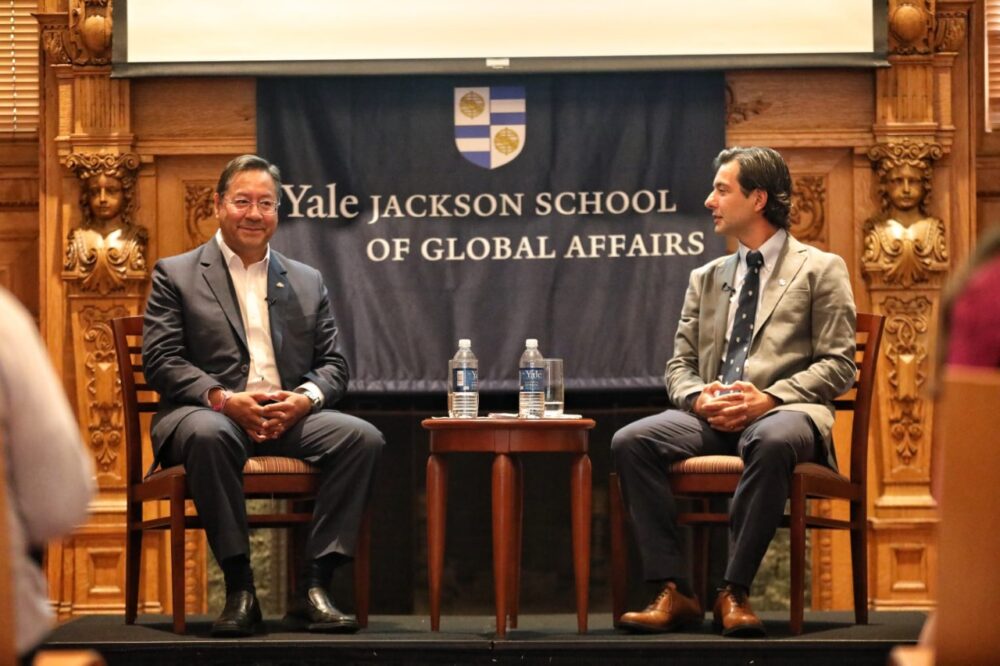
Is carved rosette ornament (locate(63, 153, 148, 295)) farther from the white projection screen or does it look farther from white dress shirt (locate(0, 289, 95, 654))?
white dress shirt (locate(0, 289, 95, 654))

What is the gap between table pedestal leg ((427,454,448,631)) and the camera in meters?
4.60

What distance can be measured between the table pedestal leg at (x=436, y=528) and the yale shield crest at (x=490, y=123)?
1.74 meters

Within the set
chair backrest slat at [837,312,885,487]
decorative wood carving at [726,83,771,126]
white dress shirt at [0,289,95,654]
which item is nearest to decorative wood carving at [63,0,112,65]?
decorative wood carving at [726,83,771,126]

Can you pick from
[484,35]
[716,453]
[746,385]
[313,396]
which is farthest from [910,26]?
[313,396]

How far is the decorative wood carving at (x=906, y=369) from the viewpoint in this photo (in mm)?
5840

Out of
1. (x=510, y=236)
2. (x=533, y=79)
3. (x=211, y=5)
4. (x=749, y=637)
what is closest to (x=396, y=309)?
(x=510, y=236)

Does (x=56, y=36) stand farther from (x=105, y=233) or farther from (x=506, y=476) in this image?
(x=506, y=476)

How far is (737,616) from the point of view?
14.2 feet

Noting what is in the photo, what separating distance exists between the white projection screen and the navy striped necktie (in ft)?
4.09

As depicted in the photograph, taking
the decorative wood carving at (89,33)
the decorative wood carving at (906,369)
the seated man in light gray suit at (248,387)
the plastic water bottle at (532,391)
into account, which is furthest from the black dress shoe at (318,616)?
the decorative wood carving at (89,33)

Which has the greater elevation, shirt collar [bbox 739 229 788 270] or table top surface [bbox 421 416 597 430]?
shirt collar [bbox 739 229 788 270]

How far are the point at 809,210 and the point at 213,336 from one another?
97.8 inches

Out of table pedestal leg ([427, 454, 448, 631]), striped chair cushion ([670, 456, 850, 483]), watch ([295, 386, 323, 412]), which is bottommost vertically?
table pedestal leg ([427, 454, 448, 631])

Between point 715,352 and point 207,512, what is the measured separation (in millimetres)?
1747
